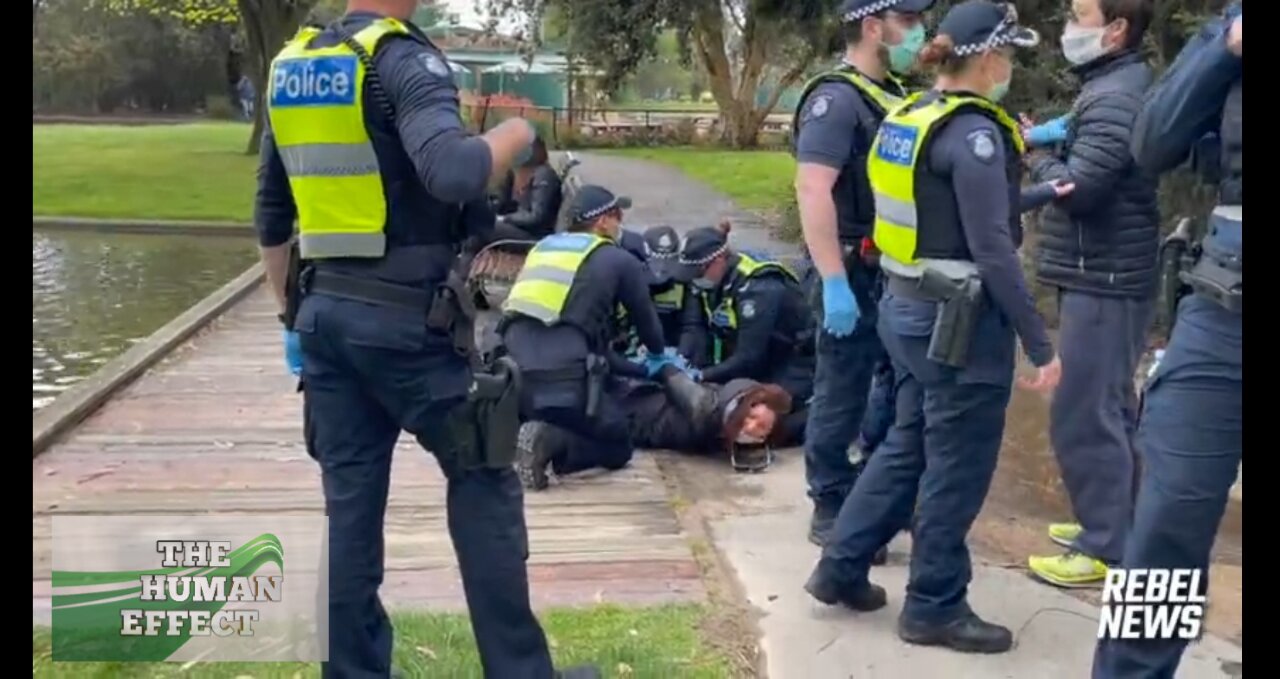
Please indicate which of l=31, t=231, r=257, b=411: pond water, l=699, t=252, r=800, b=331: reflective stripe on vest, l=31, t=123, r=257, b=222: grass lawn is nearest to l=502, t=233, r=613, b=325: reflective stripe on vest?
l=699, t=252, r=800, b=331: reflective stripe on vest

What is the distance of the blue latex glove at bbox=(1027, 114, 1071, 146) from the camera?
490 cm

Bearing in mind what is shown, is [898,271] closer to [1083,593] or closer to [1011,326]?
[1011,326]

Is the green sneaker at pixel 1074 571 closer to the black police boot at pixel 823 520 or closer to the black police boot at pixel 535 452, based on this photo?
the black police boot at pixel 823 520

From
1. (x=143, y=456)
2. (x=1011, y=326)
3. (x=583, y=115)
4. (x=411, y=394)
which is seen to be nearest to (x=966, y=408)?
(x=1011, y=326)

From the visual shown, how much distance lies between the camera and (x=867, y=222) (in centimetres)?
499

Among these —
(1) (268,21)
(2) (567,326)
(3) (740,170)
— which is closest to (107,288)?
(2) (567,326)

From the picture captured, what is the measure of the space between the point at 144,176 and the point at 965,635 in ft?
78.4

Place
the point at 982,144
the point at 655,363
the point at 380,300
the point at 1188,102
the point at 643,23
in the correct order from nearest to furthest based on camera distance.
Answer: the point at 1188,102 → the point at 380,300 → the point at 982,144 → the point at 655,363 → the point at 643,23

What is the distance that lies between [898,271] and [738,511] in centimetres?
176

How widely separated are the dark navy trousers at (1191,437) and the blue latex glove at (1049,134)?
173cm

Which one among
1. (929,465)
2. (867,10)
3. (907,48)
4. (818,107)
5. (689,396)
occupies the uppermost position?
(867,10)

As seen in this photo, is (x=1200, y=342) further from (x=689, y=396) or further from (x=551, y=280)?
(x=689, y=396)

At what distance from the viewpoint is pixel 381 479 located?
11.9ft

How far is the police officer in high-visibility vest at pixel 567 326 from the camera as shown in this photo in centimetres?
599
